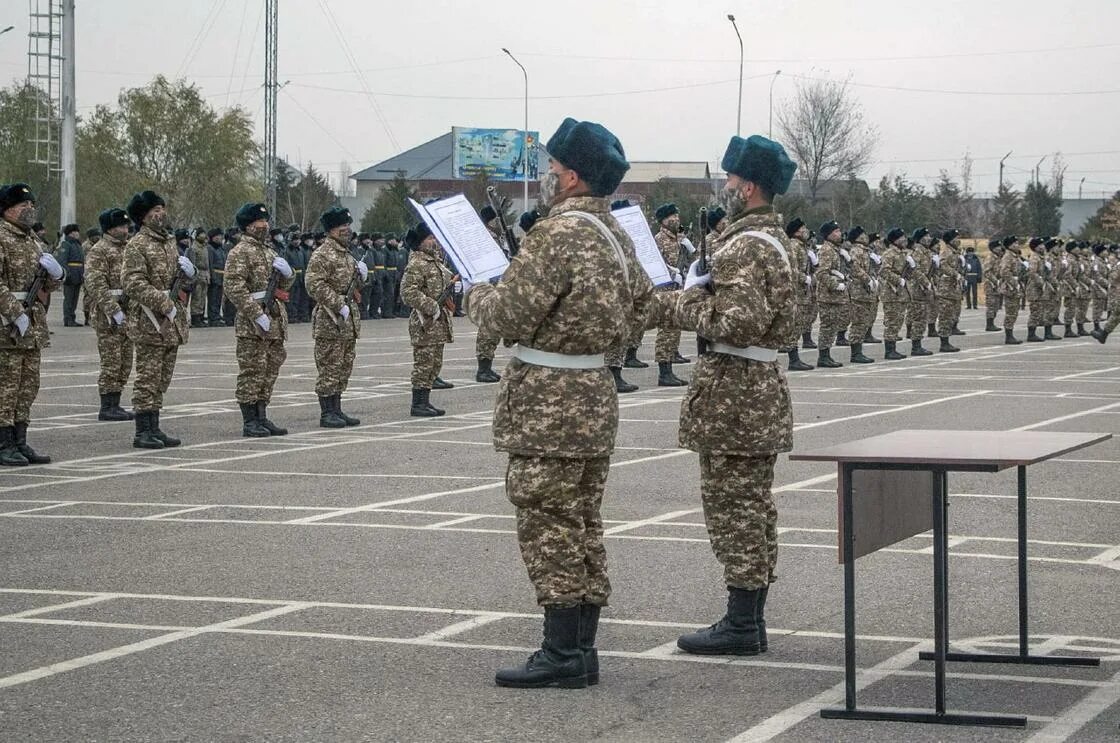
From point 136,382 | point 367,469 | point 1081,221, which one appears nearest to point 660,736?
point 367,469

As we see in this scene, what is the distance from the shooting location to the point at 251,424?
1569cm

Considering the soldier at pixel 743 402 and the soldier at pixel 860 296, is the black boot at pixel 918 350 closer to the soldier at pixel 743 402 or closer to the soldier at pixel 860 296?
the soldier at pixel 860 296

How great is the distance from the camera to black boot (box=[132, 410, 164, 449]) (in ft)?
48.2

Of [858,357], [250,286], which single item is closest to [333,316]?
[250,286]

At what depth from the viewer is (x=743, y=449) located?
694 centimetres

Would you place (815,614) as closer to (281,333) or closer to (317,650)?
(317,650)

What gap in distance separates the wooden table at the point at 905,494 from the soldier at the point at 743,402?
60 cm

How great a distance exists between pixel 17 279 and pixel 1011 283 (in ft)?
80.6

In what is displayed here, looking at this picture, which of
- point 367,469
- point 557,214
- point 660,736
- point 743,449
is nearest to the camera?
point 660,736

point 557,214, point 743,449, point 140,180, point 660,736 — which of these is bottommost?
point 660,736

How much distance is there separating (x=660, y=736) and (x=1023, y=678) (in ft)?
5.32

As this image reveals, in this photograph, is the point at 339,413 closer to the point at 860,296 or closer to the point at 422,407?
the point at 422,407

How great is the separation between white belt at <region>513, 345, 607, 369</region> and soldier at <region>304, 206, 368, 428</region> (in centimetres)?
1014

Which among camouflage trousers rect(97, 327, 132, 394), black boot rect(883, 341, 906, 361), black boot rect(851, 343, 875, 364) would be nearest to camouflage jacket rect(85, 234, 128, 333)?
camouflage trousers rect(97, 327, 132, 394)
